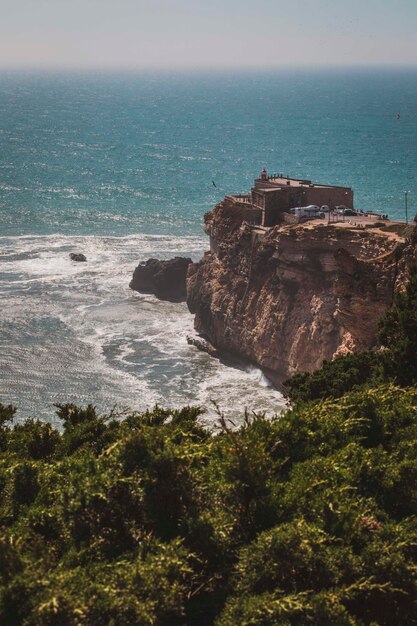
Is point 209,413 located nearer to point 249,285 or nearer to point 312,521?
point 249,285

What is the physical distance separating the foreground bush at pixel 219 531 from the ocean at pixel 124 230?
2490 centimetres

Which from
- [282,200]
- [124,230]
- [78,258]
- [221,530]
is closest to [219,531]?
[221,530]

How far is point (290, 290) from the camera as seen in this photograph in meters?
51.9

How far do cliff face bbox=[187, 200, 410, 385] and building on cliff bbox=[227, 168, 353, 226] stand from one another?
1256mm

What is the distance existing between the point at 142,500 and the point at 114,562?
1.57 metres

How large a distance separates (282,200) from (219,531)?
40.7 meters

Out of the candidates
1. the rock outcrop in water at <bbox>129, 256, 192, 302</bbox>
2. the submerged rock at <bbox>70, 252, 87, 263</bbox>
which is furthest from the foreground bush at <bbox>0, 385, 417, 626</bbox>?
the submerged rock at <bbox>70, 252, 87, 263</bbox>

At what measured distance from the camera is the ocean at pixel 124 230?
51.8 meters

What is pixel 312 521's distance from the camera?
18156mm

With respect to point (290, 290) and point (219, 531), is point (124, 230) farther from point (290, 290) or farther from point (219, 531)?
point (219, 531)

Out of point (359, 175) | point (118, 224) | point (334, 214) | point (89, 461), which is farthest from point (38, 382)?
point (359, 175)

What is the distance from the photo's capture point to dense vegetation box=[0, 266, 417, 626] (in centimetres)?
1561

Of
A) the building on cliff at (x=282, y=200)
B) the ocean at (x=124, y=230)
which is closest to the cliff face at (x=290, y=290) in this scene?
the building on cliff at (x=282, y=200)

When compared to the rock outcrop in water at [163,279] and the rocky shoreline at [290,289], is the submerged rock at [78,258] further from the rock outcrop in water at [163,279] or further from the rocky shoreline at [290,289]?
the rocky shoreline at [290,289]
